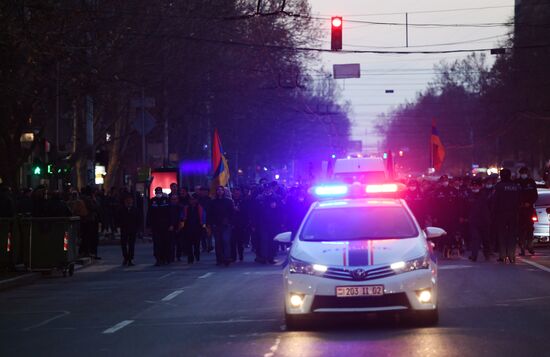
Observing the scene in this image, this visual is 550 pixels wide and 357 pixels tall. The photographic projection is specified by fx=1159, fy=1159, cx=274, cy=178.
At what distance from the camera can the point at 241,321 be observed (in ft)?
47.2

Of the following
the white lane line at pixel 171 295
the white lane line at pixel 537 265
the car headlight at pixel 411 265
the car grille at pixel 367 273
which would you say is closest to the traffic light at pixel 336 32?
the white lane line at pixel 537 265

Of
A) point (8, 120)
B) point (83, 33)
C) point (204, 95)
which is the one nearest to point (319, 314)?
point (83, 33)

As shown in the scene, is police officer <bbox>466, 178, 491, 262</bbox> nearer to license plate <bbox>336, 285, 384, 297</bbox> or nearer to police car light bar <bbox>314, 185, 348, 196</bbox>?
police car light bar <bbox>314, 185, 348, 196</bbox>

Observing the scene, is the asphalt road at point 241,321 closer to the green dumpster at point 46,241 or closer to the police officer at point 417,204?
the green dumpster at point 46,241

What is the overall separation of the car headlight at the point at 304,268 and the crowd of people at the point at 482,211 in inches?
432

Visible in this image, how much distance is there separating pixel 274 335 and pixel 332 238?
157 centimetres

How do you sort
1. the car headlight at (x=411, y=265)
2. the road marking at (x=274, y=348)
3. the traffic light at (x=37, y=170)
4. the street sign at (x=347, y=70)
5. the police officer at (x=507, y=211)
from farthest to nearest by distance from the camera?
the street sign at (x=347, y=70) < the traffic light at (x=37, y=170) < the police officer at (x=507, y=211) < the car headlight at (x=411, y=265) < the road marking at (x=274, y=348)

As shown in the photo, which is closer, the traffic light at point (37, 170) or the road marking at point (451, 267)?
the road marking at point (451, 267)

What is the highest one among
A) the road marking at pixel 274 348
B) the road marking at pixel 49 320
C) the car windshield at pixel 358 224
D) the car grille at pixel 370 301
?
the car windshield at pixel 358 224

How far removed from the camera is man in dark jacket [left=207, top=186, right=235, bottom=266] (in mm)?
26625

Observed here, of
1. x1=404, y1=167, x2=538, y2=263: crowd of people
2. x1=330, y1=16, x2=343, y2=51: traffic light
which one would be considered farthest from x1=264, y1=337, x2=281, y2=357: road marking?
x1=330, y1=16, x2=343, y2=51: traffic light

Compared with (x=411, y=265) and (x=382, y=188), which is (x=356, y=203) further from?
(x=382, y=188)

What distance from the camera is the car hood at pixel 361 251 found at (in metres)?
12.9

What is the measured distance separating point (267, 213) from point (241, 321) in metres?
12.6
